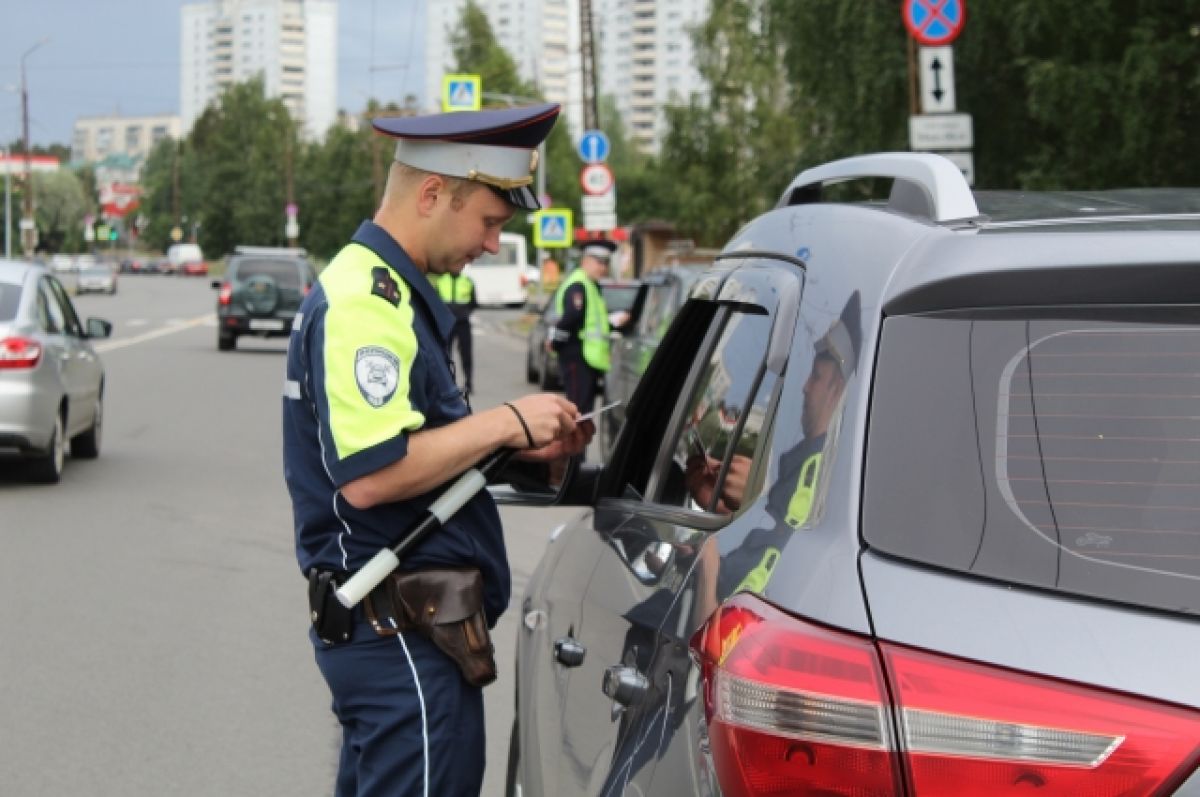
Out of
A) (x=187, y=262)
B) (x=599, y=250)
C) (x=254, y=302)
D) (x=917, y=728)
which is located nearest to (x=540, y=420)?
(x=917, y=728)

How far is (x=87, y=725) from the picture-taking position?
666 cm

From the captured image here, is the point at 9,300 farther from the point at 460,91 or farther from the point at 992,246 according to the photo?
the point at 460,91

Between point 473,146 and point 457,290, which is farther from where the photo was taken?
point 457,290

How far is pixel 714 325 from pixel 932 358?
130 centimetres

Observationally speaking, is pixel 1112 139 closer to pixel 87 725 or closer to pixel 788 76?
pixel 788 76

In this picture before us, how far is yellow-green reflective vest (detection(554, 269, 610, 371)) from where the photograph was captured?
1611 cm

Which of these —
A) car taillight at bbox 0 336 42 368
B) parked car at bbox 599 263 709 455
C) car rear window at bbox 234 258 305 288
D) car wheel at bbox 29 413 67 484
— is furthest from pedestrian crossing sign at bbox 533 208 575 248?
car taillight at bbox 0 336 42 368

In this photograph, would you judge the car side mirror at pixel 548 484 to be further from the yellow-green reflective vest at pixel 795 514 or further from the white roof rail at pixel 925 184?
the yellow-green reflective vest at pixel 795 514

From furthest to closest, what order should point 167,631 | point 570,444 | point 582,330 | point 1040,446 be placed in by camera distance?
point 582,330, point 167,631, point 570,444, point 1040,446

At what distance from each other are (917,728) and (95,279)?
85620mm

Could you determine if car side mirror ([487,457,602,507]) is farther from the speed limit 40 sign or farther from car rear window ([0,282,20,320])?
the speed limit 40 sign

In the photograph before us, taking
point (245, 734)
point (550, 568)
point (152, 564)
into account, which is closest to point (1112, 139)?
point (152, 564)

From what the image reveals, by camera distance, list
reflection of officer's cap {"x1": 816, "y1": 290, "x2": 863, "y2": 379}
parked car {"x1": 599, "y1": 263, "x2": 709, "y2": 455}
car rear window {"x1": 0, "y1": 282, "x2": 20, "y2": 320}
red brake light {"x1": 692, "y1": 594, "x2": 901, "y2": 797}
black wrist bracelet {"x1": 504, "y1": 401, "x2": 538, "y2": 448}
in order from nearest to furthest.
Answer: red brake light {"x1": 692, "y1": 594, "x2": 901, "y2": 797} < reflection of officer's cap {"x1": 816, "y1": 290, "x2": 863, "y2": 379} < black wrist bracelet {"x1": 504, "y1": 401, "x2": 538, "y2": 448} < car rear window {"x1": 0, "y1": 282, "x2": 20, "y2": 320} < parked car {"x1": 599, "y1": 263, "x2": 709, "y2": 455}

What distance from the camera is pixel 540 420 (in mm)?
3426
